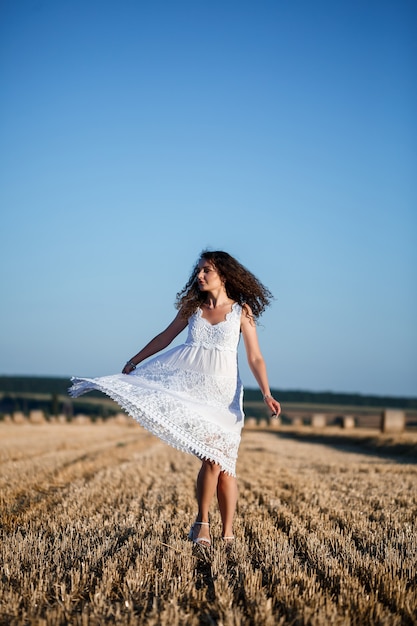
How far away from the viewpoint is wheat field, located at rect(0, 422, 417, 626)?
11.2ft

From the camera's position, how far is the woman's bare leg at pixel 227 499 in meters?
5.33

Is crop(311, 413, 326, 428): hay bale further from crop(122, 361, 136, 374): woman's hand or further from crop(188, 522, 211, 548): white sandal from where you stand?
crop(188, 522, 211, 548): white sandal

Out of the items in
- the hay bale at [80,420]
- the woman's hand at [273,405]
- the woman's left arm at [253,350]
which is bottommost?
the hay bale at [80,420]

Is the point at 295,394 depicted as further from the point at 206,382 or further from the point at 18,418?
the point at 206,382

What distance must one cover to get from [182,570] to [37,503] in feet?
11.2

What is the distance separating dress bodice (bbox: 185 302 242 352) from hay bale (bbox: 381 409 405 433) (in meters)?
27.8

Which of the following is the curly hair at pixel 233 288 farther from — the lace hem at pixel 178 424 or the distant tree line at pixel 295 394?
the distant tree line at pixel 295 394

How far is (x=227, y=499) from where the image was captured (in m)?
5.41

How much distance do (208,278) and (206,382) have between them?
828 millimetres

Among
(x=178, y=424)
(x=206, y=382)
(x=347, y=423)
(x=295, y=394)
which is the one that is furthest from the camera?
(x=295, y=394)

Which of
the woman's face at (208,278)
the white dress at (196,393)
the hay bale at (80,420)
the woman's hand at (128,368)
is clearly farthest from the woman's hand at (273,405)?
the hay bale at (80,420)

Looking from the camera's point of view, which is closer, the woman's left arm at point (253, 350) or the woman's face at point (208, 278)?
the woman's left arm at point (253, 350)

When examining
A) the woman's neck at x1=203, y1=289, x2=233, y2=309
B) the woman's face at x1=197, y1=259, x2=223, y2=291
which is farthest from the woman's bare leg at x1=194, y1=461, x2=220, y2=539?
the woman's face at x1=197, y1=259, x2=223, y2=291

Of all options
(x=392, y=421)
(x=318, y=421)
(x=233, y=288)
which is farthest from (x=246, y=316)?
(x=318, y=421)
